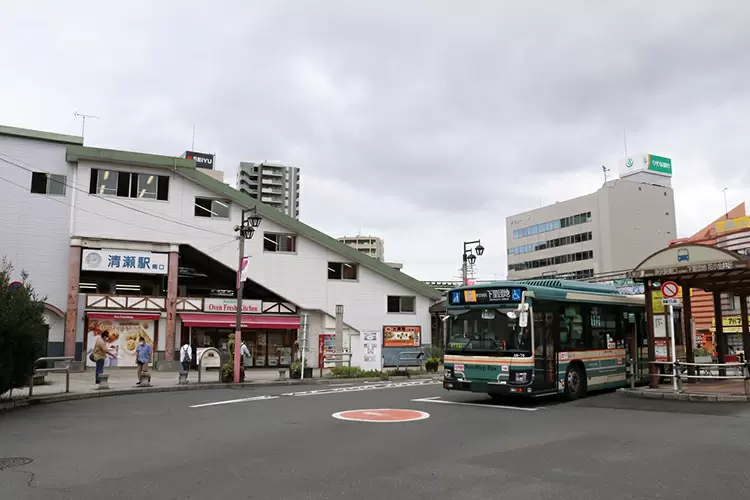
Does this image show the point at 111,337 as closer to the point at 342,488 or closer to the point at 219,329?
the point at 219,329

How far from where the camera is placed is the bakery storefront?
35.1m

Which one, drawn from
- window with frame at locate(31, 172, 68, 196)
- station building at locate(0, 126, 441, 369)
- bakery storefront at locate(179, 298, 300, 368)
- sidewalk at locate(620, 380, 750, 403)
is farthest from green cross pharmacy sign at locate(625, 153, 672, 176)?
window with frame at locate(31, 172, 68, 196)

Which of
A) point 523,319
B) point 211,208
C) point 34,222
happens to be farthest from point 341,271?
point 523,319

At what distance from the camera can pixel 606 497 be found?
645cm

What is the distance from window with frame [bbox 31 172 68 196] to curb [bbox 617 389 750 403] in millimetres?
29431

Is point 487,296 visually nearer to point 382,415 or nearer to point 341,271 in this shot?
point 382,415

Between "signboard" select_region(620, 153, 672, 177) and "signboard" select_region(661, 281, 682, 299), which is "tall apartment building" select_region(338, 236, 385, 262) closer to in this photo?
"signboard" select_region(620, 153, 672, 177)

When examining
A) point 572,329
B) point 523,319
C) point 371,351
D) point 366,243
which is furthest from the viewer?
point 366,243

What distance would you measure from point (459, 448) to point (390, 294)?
3158 cm

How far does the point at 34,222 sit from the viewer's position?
32.2m

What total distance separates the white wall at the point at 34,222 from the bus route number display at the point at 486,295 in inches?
971

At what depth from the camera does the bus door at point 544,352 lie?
14.9 metres

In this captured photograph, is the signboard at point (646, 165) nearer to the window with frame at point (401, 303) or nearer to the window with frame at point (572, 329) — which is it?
the window with frame at point (401, 303)

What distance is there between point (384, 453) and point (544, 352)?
7599 mm
